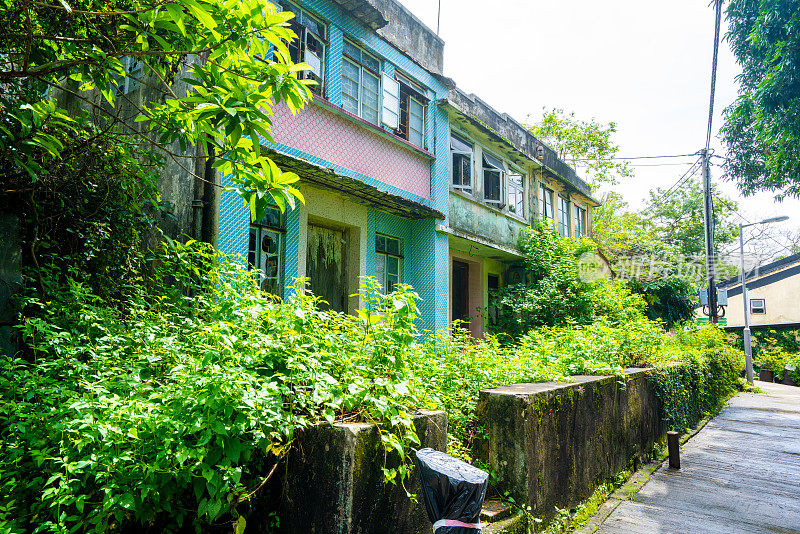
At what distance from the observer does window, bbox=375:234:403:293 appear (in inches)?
369

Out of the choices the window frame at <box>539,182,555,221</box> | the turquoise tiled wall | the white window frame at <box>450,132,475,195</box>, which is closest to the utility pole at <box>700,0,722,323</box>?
the window frame at <box>539,182,555,221</box>

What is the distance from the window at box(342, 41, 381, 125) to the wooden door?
6.90 ft

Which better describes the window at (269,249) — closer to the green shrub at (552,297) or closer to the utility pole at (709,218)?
the green shrub at (552,297)

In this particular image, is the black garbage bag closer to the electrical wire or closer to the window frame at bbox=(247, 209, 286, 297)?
the window frame at bbox=(247, 209, 286, 297)

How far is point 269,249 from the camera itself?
7246 millimetres

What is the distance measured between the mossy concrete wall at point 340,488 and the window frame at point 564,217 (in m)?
15.8

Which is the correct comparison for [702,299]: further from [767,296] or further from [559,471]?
[559,471]

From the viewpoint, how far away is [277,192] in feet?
9.49

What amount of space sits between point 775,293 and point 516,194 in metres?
22.7

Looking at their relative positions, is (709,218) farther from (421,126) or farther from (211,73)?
(211,73)

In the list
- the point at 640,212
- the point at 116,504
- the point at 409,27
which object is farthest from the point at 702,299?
the point at 116,504

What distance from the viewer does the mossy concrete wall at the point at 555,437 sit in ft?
11.4

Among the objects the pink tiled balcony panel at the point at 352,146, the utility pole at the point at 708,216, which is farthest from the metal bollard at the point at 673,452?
the utility pole at the point at 708,216

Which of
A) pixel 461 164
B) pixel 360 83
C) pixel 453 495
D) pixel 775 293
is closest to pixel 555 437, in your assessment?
pixel 453 495
